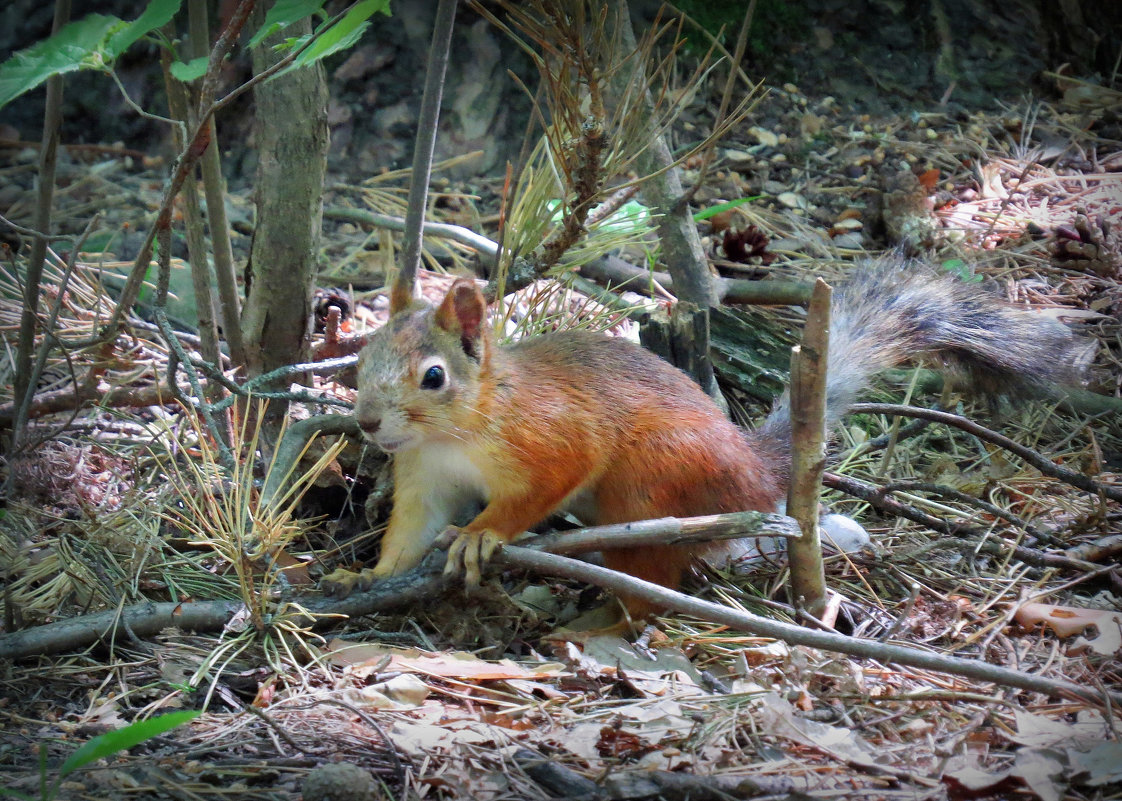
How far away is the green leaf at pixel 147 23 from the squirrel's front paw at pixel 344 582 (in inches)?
44.6

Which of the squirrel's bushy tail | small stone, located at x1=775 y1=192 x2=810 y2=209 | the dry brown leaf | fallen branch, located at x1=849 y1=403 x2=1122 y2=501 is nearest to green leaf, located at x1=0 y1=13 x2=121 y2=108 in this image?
the squirrel's bushy tail

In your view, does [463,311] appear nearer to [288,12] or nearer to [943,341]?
[288,12]

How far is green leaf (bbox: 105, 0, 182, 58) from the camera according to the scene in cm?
150

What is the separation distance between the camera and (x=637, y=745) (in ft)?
5.30

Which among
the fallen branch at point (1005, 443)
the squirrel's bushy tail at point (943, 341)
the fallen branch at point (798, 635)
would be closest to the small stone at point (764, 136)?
the squirrel's bushy tail at point (943, 341)

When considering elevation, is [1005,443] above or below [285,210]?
below

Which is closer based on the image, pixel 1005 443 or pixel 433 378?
pixel 433 378

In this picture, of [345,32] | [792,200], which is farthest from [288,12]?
[792,200]

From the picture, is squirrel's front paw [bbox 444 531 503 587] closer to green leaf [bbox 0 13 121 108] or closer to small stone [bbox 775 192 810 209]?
green leaf [bbox 0 13 121 108]

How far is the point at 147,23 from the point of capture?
1503mm

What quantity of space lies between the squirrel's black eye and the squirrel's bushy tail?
91 cm

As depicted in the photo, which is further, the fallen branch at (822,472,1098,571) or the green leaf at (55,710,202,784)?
the fallen branch at (822,472,1098,571)

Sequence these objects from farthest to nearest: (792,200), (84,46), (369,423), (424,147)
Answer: (792,200) < (424,147) < (369,423) < (84,46)

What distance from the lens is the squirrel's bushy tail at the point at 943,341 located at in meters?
2.49
